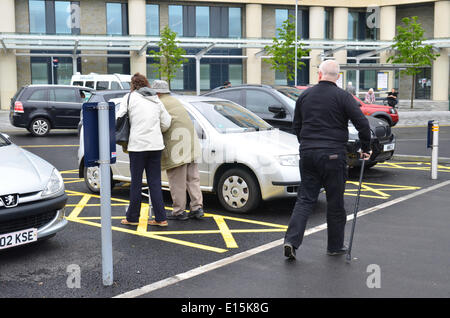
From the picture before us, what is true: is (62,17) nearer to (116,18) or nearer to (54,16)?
(54,16)

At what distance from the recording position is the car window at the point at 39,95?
19266mm

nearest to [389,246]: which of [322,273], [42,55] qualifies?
[322,273]

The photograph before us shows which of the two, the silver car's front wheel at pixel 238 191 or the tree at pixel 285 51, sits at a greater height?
the tree at pixel 285 51

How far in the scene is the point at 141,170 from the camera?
21.6ft

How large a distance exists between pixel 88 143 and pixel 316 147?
81.6 inches

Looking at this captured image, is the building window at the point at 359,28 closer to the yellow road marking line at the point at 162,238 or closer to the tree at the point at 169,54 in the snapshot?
the tree at the point at 169,54

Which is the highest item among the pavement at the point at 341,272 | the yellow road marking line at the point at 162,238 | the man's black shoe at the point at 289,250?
the man's black shoe at the point at 289,250

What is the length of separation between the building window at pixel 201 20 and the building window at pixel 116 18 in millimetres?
5436

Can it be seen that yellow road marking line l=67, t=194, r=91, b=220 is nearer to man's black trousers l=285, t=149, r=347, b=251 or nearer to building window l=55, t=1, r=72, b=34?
man's black trousers l=285, t=149, r=347, b=251

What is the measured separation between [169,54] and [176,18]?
6391 mm

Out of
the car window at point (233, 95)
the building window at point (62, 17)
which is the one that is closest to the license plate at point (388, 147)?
the car window at point (233, 95)

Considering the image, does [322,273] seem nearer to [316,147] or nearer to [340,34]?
[316,147]

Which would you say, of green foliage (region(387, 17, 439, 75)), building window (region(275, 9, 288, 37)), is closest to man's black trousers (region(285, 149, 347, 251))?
green foliage (region(387, 17, 439, 75))

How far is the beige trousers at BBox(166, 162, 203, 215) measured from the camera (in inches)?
277
